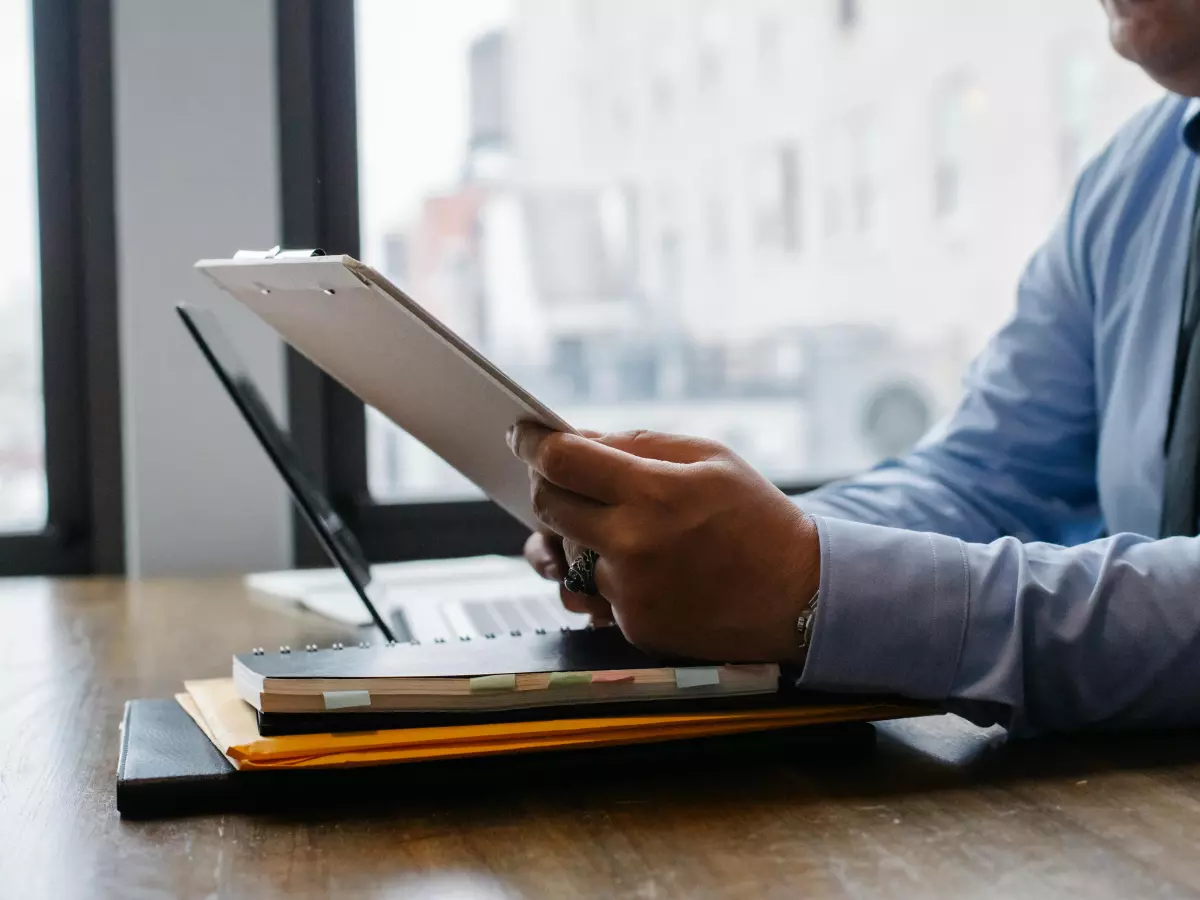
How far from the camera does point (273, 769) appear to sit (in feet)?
1.83

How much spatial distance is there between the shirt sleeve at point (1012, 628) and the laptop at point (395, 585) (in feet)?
0.76

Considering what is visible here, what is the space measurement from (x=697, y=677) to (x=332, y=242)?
1.18 meters

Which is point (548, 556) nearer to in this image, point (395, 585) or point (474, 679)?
point (474, 679)

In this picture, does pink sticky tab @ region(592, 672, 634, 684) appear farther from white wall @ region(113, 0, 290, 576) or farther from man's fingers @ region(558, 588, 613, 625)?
white wall @ region(113, 0, 290, 576)

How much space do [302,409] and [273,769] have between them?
3.60 ft

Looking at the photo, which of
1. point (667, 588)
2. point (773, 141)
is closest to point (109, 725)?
point (667, 588)

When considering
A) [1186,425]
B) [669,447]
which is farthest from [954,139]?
[669,447]

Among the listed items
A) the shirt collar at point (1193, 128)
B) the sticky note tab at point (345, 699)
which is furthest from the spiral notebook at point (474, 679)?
the shirt collar at point (1193, 128)

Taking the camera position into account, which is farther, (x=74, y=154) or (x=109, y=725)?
(x=74, y=154)

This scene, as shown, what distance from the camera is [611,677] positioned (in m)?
0.61

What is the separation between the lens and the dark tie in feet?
3.17

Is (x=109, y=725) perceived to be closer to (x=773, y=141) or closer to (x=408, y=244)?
(x=408, y=244)

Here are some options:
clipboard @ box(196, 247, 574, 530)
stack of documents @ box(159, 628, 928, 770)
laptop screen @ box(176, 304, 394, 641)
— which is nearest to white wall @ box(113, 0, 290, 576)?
laptop screen @ box(176, 304, 394, 641)

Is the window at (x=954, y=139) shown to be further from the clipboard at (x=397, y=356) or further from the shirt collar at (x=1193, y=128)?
the clipboard at (x=397, y=356)
